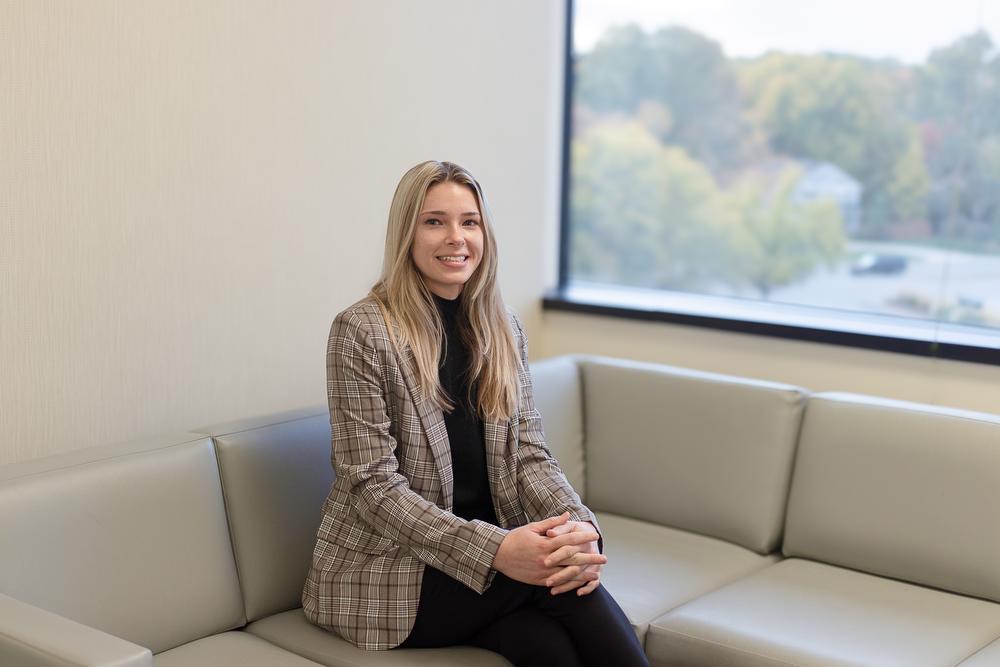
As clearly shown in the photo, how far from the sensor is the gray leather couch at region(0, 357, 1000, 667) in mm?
1963

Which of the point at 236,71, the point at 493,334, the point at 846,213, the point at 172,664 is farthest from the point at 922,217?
the point at 172,664

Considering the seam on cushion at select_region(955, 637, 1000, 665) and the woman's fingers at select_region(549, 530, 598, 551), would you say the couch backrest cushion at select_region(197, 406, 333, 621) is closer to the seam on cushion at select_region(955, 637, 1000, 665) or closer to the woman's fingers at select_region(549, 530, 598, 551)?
the woman's fingers at select_region(549, 530, 598, 551)

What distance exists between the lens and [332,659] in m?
2.05

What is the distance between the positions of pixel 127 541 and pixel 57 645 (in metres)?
0.49

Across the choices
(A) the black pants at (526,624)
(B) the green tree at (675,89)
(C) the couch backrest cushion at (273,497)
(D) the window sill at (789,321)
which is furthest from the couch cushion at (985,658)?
(B) the green tree at (675,89)

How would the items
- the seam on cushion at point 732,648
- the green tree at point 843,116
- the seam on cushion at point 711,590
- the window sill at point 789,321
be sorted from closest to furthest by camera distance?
the seam on cushion at point 732,648
the seam on cushion at point 711,590
the window sill at point 789,321
the green tree at point 843,116

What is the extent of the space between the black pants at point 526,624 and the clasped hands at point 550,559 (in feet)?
0.12

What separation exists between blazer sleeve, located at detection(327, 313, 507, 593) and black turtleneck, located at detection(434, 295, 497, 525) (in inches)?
5.7

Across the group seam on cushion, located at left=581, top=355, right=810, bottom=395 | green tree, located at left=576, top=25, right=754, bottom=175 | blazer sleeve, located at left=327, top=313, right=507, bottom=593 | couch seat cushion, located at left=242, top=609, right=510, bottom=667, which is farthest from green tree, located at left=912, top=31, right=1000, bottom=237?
couch seat cushion, located at left=242, top=609, right=510, bottom=667

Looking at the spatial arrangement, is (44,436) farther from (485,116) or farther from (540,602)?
(485,116)

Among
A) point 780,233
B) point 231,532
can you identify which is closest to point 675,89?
point 780,233

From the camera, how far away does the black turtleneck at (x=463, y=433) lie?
226 centimetres

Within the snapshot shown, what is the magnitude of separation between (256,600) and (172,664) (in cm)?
27

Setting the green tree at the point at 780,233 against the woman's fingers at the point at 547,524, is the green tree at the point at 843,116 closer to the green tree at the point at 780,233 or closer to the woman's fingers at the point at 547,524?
the green tree at the point at 780,233
